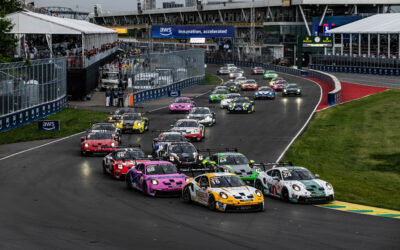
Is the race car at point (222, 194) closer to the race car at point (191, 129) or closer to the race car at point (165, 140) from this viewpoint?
the race car at point (165, 140)

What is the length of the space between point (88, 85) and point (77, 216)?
175ft

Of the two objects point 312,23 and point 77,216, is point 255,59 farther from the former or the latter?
point 77,216

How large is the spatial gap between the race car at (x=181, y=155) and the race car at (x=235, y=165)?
1.70m

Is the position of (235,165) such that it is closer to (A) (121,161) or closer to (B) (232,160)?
(B) (232,160)

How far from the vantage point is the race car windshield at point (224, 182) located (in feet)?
74.2

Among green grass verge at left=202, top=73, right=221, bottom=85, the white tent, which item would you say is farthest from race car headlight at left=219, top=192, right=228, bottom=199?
the white tent

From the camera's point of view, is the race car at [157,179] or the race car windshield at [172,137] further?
the race car windshield at [172,137]

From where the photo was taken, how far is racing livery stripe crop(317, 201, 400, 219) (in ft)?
72.6

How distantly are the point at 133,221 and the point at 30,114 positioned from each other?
32955mm

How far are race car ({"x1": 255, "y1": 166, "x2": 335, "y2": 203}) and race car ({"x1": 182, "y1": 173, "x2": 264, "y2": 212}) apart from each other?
1.90m

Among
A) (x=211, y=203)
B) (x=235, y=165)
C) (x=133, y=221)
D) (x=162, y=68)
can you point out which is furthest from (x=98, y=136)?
(x=162, y=68)

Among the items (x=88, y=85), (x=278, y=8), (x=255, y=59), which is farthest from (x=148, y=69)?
(x=278, y=8)

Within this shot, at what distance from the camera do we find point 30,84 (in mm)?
51156

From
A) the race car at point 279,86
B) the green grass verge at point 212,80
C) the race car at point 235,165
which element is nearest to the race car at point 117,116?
the race car at point 235,165
